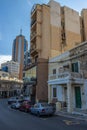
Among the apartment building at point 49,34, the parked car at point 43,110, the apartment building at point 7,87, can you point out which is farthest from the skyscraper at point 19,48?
the parked car at point 43,110

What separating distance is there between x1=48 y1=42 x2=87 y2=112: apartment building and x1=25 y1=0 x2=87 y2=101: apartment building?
4244 millimetres

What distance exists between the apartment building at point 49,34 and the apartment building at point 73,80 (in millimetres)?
4244

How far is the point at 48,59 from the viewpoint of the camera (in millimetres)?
29234

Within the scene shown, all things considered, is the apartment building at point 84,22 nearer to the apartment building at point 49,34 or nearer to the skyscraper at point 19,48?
the apartment building at point 49,34

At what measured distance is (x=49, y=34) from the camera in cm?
3095

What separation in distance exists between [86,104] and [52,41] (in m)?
15.3

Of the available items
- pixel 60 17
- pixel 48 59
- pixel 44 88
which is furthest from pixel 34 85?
pixel 60 17

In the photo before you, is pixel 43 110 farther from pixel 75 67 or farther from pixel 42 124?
pixel 75 67

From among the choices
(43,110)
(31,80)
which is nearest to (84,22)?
(31,80)

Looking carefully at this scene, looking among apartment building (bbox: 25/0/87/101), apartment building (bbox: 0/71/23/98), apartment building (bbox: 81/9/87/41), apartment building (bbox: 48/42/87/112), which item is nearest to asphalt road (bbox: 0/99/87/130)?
apartment building (bbox: 48/42/87/112)

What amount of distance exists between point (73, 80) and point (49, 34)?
14.1 m

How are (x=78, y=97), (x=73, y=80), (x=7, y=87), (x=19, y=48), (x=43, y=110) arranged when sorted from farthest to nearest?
(x=19, y=48) → (x=7, y=87) → (x=78, y=97) → (x=73, y=80) → (x=43, y=110)

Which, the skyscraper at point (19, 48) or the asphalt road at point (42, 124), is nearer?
the asphalt road at point (42, 124)

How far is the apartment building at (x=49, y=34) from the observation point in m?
28.4
